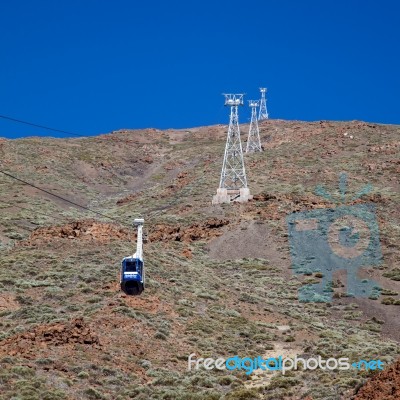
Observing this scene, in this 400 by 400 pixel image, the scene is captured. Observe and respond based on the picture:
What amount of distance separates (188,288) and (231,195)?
3000 cm

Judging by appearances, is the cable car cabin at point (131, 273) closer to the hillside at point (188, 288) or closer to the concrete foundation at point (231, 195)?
the hillside at point (188, 288)

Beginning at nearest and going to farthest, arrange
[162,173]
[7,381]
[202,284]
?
[7,381] → [202,284] → [162,173]

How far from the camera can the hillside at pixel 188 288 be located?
80.5 ft

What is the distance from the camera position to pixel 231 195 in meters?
67.1

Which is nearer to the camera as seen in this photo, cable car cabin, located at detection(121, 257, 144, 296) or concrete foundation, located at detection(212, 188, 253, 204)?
cable car cabin, located at detection(121, 257, 144, 296)

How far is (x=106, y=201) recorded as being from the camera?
82375 millimetres

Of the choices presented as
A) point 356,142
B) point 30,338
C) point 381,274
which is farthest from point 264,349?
point 356,142

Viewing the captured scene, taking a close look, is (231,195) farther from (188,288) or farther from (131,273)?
(131,273)

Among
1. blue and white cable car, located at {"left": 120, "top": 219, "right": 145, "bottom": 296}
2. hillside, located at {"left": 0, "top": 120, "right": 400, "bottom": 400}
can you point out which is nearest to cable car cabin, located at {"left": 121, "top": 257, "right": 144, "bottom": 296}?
blue and white cable car, located at {"left": 120, "top": 219, "right": 145, "bottom": 296}

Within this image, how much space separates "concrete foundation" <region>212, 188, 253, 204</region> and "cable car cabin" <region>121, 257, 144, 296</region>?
108 ft

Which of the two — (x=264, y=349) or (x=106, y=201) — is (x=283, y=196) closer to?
(x=106, y=201)

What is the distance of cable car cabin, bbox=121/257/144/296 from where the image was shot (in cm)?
3198

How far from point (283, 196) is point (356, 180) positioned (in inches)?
424

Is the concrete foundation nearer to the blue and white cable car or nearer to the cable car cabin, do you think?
the blue and white cable car
